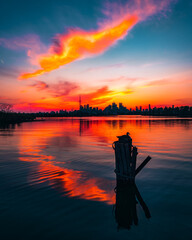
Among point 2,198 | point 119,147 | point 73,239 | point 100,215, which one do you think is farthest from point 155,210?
point 2,198

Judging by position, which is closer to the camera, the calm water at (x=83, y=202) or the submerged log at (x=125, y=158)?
the calm water at (x=83, y=202)

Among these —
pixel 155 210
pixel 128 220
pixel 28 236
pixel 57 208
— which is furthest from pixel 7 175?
pixel 155 210

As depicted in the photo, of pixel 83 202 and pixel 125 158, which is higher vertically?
pixel 125 158

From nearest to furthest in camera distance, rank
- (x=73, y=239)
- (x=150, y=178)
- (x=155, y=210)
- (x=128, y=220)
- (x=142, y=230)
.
→ (x=73, y=239)
(x=142, y=230)
(x=128, y=220)
(x=155, y=210)
(x=150, y=178)

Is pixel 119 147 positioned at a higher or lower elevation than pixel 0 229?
higher

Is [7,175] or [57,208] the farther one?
[7,175]

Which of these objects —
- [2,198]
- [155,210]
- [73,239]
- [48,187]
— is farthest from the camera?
[48,187]

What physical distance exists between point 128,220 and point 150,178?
17.2ft

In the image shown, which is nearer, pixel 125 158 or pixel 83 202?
pixel 125 158

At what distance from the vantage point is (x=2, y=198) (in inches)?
366

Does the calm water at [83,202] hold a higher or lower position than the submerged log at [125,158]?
lower

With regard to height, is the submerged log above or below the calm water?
above

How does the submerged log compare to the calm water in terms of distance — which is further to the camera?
the submerged log

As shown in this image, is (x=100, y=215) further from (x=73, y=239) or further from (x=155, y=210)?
(x=155, y=210)
